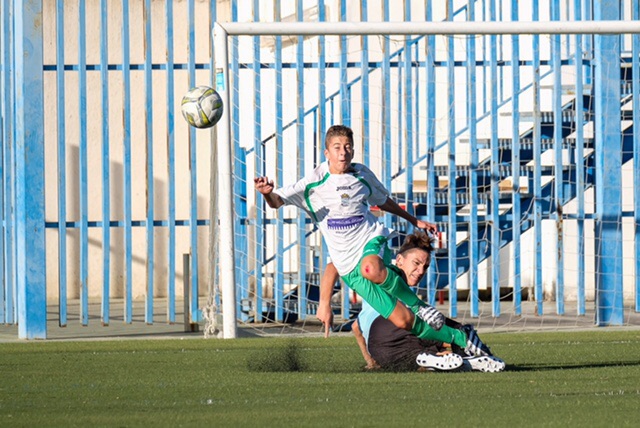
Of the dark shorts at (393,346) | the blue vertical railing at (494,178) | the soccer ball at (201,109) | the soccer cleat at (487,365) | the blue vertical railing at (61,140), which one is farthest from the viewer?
the blue vertical railing at (494,178)

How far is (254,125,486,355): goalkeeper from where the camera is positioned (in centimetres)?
799

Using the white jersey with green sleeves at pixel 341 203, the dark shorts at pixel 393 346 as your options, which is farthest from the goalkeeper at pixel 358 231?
the dark shorts at pixel 393 346

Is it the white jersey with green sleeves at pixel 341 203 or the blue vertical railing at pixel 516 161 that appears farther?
the blue vertical railing at pixel 516 161

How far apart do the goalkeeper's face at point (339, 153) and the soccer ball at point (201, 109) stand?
2.23m

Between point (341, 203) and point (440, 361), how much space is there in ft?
4.98

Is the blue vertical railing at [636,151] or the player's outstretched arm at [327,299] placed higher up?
the blue vertical railing at [636,151]

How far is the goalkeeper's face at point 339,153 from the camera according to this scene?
8836 mm

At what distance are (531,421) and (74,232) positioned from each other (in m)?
14.5

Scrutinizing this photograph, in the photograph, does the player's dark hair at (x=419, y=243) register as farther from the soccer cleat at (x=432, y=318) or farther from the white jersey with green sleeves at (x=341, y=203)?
the soccer cleat at (x=432, y=318)

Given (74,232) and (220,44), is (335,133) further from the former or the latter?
(74,232)

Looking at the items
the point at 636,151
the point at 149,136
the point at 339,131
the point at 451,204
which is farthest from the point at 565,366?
the point at 149,136

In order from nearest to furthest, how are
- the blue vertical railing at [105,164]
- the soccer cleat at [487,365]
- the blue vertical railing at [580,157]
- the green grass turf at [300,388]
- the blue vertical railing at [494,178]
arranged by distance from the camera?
the green grass turf at [300,388], the soccer cleat at [487,365], the blue vertical railing at [105,164], the blue vertical railing at [494,178], the blue vertical railing at [580,157]

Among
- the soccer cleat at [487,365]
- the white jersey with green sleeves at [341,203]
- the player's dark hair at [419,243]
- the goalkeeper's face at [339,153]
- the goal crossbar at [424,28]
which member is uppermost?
the goal crossbar at [424,28]

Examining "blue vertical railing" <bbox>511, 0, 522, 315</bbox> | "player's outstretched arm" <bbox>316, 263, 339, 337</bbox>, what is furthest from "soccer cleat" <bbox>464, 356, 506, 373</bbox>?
"blue vertical railing" <bbox>511, 0, 522, 315</bbox>
